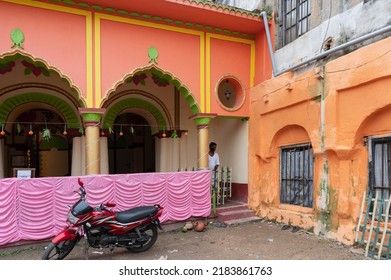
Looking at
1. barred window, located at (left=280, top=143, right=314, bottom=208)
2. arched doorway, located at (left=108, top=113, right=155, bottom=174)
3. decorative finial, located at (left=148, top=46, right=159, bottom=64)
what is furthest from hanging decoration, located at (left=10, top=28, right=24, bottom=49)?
barred window, located at (left=280, top=143, right=314, bottom=208)

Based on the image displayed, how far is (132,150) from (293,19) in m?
7.02

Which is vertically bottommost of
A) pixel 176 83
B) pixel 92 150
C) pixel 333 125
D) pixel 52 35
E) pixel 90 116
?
pixel 92 150

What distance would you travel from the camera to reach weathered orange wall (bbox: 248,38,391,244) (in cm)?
516

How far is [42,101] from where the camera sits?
8398 mm

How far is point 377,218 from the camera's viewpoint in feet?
16.7

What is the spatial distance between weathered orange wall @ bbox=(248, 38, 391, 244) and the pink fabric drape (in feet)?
6.28

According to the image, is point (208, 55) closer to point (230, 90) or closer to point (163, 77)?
point (163, 77)

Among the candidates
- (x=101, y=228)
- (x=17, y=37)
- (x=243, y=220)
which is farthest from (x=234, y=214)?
(x=17, y=37)

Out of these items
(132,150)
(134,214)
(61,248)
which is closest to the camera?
(61,248)

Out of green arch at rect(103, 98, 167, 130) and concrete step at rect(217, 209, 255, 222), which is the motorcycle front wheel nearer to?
concrete step at rect(217, 209, 255, 222)

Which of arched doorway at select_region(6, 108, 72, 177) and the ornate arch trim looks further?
arched doorway at select_region(6, 108, 72, 177)

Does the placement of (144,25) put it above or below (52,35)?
above

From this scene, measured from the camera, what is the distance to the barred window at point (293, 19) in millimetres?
6934

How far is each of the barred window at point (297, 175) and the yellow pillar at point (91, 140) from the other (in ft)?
13.5
